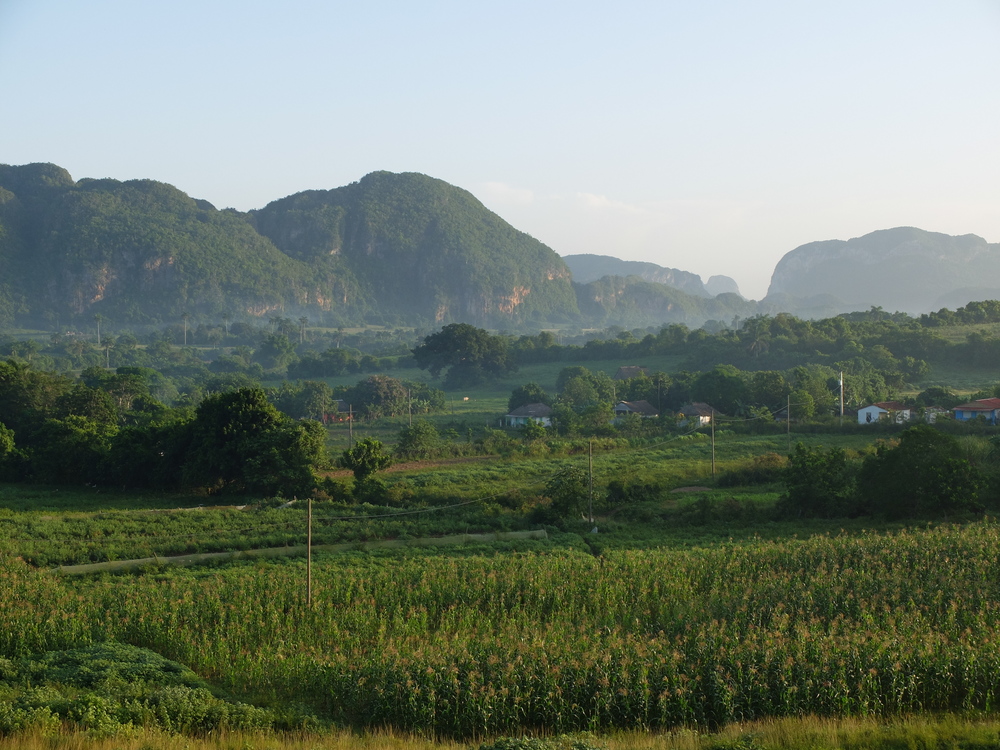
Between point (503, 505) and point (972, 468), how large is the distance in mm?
12967

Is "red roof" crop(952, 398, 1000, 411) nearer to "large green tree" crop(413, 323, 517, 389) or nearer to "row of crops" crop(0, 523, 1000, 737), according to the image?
"row of crops" crop(0, 523, 1000, 737)

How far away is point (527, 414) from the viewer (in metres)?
50.0

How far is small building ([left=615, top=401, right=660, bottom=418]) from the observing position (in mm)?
49562

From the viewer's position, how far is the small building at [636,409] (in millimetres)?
49562

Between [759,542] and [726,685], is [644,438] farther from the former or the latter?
[726,685]

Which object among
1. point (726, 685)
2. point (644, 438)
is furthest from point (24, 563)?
point (644, 438)

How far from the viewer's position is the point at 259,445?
91.2 feet

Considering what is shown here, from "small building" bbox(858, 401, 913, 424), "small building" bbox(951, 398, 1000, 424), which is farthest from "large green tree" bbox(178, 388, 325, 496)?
"small building" bbox(951, 398, 1000, 424)

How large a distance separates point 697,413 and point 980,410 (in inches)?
513

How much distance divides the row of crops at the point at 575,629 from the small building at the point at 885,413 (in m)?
21.2

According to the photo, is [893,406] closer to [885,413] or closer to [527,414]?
[885,413]

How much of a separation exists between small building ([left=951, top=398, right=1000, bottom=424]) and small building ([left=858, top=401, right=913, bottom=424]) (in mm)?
2186

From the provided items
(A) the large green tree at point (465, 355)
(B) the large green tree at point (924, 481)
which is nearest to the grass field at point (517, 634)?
(B) the large green tree at point (924, 481)

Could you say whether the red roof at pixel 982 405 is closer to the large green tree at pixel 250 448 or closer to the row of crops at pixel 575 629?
the row of crops at pixel 575 629
